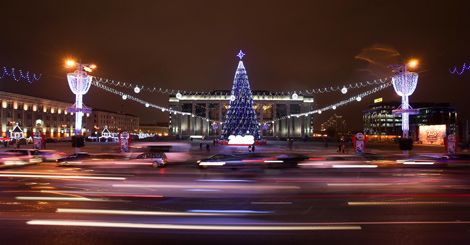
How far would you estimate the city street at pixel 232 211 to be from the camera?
22.4ft

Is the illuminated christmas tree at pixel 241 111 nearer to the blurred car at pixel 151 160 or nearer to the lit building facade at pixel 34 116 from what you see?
the blurred car at pixel 151 160

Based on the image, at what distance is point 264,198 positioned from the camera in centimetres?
1092

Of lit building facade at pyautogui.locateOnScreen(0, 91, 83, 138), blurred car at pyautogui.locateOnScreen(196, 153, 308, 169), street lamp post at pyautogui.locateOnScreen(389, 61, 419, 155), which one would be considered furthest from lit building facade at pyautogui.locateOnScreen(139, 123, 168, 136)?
blurred car at pyautogui.locateOnScreen(196, 153, 308, 169)

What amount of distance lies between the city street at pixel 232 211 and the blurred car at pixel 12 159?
8.10 metres

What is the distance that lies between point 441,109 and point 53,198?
16337cm

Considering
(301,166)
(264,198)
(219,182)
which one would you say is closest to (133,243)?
(264,198)

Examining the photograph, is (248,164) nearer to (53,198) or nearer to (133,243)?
(53,198)

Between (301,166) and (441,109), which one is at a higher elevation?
(441,109)

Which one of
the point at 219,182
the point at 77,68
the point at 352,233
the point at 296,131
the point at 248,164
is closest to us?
the point at 352,233

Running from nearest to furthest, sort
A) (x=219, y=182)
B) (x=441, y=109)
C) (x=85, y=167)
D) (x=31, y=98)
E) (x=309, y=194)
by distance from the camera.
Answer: (x=309, y=194) < (x=219, y=182) < (x=85, y=167) < (x=31, y=98) < (x=441, y=109)

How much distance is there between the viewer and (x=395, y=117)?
161m

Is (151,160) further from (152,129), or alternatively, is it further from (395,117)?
(395,117)

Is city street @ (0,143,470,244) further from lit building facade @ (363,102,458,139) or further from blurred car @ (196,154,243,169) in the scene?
lit building facade @ (363,102,458,139)

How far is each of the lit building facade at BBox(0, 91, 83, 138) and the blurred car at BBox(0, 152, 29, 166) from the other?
47.6m
